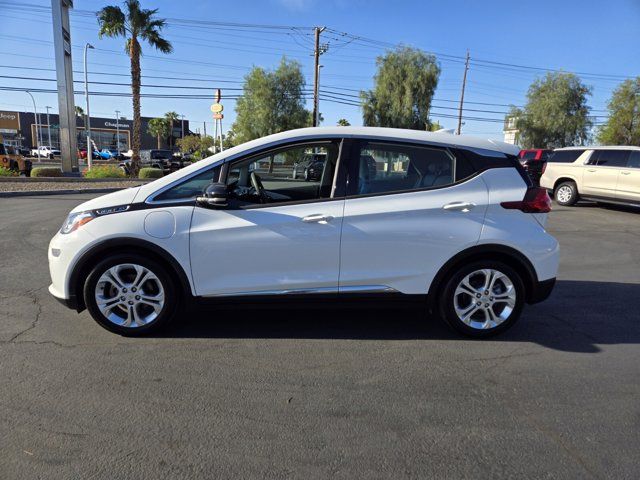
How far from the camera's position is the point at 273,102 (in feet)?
126

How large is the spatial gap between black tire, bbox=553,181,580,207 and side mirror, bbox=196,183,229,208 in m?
13.2

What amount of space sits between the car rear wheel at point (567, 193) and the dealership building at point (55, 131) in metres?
80.9

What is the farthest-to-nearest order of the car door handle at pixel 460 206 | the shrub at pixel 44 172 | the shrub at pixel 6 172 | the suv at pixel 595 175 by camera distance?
the shrub at pixel 44 172, the shrub at pixel 6 172, the suv at pixel 595 175, the car door handle at pixel 460 206

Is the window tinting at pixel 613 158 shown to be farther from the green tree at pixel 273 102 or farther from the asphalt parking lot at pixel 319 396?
the green tree at pixel 273 102

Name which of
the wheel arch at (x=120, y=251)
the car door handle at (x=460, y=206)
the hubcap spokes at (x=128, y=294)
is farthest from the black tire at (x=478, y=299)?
the hubcap spokes at (x=128, y=294)

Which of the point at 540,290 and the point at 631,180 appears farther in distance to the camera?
the point at 631,180

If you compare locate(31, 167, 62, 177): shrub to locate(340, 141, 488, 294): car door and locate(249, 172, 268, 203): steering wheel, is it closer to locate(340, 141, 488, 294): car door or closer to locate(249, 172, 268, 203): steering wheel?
locate(249, 172, 268, 203): steering wheel

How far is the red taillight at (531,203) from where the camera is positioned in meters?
3.74

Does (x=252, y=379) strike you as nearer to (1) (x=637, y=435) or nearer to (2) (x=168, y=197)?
(2) (x=168, y=197)

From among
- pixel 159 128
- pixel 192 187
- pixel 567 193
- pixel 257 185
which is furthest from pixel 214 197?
pixel 159 128

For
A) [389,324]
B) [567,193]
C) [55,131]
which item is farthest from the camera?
[55,131]

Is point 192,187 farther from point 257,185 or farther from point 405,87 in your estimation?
point 405,87

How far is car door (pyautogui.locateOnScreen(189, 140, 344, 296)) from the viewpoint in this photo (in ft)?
11.8

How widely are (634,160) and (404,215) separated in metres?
11.6
